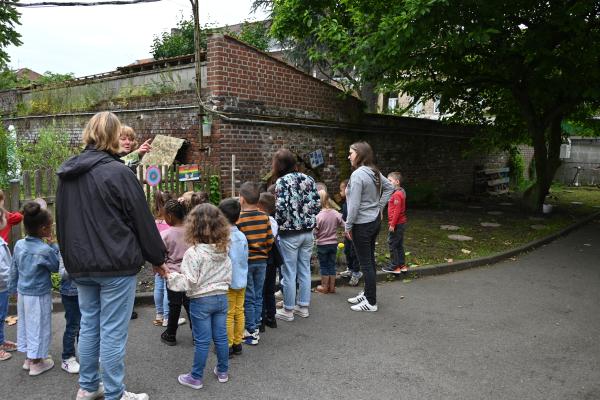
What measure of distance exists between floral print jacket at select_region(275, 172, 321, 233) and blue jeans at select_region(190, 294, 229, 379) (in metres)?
1.49

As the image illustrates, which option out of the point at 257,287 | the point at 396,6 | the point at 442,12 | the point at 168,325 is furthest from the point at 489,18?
the point at 168,325

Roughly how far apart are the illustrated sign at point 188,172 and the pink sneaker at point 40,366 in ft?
16.1

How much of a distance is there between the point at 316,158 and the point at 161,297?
6.81 meters

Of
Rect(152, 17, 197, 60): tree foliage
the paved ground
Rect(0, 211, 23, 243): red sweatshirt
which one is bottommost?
the paved ground

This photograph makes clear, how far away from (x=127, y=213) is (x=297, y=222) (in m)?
2.24

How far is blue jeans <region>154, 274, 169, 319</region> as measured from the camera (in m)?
5.00

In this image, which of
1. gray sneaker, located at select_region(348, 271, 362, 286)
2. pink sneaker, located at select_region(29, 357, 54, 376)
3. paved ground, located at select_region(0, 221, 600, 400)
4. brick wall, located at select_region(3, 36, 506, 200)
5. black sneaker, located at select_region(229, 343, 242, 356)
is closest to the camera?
paved ground, located at select_region(0, 221, 600, 400)

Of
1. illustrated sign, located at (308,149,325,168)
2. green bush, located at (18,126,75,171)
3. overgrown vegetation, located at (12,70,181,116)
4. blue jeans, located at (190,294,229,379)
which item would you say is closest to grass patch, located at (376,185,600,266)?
illustrated sign, located at (308,149,325,168)

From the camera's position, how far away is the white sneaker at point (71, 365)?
3926mm

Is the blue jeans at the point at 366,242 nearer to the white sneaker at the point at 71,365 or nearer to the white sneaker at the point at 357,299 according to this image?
the white sneaker at the point at 357,299

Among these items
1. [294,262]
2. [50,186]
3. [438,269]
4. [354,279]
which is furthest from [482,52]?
[50,186]

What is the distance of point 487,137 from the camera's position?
51.3ft

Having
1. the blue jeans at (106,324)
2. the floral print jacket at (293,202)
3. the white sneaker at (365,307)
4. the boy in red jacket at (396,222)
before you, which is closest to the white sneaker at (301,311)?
the white sneaker at (365,307)

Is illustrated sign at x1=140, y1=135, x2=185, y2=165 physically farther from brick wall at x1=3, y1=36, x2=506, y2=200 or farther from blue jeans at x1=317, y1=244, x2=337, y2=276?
blue jeans at x1=317, y1=244, x2=337, y2=276
